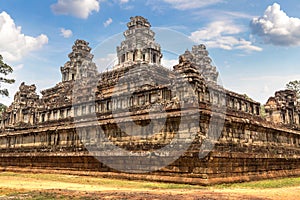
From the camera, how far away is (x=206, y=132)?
47.3 feet

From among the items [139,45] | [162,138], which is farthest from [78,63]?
[162,138]

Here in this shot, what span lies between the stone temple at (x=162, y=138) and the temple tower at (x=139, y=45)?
24.5 ft

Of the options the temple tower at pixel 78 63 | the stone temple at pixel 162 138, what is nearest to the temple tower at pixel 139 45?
the temple tower at pixel 78 63

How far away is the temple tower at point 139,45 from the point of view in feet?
132

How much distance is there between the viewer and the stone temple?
1396 cm

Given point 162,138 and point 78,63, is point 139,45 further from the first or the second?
point 162,138

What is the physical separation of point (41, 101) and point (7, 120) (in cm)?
513

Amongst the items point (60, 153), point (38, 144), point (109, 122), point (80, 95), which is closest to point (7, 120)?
point (80, 95)

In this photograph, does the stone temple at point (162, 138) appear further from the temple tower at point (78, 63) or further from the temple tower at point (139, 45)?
the temple tower at point (78, 63)

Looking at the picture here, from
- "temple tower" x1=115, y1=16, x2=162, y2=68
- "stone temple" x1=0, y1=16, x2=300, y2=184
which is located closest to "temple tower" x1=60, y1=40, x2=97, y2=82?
"temple tower" x1=115, y1=16, x2=162, y2=68

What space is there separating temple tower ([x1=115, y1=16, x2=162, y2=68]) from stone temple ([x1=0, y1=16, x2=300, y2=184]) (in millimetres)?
7482

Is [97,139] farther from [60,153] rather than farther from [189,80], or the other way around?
[189,80]

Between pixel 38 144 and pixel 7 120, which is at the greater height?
pixel 7 120

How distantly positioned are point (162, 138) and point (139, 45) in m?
27.2
